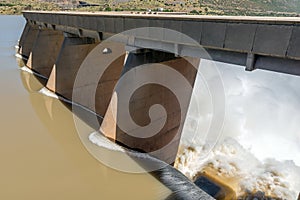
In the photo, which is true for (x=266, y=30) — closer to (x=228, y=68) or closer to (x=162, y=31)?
(x=162, y=31)

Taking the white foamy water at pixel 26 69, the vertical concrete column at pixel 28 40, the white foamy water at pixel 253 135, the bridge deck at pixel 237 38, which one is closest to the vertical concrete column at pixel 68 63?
the white foamy water at pixel 26 69

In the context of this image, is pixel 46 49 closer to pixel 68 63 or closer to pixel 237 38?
pixel 68 63

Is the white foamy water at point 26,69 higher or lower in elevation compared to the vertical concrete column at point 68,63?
lower

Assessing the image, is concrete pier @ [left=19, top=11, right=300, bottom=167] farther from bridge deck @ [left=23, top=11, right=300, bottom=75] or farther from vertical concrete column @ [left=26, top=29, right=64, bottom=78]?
vertical concrete column @ [left=26, top=29, right=64, bottom=78]

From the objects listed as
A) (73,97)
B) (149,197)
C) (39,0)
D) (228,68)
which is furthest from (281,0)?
(149,197)

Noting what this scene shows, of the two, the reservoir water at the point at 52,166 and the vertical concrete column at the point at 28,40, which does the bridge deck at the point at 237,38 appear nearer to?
the reservoir water at the point at 52,166
